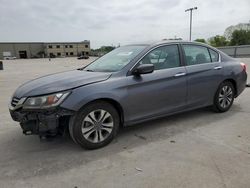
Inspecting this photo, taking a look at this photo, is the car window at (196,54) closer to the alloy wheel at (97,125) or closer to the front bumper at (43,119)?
the alloy wheel at (97,125)

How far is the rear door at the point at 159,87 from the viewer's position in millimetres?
3783

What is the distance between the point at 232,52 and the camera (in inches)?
1433

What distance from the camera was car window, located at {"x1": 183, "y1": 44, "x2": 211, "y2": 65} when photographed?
4529mm

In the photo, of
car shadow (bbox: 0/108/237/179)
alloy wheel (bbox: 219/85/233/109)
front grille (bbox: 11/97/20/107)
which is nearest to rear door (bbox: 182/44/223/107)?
alloy wheel (bbox: 219/85/233/109)

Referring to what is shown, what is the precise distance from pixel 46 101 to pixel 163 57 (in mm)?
2094

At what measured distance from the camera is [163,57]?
4211 mm

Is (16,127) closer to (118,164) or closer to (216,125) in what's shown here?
(118,164)

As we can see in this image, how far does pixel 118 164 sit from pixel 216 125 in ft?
7.18

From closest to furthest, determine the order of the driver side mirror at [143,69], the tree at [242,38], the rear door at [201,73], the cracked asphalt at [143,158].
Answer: the cracked asphalt at [143,158]
the driver side mirror at [143,69]
the rear door at [201,73]
the tree at [242,38]

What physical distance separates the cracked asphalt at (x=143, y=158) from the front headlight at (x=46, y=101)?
2.35ft


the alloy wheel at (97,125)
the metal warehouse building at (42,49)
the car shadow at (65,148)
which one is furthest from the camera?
the metal warehouse building at (42,49)

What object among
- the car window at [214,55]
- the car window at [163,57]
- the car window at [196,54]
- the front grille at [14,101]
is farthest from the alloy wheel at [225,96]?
the front grille at [14,101]

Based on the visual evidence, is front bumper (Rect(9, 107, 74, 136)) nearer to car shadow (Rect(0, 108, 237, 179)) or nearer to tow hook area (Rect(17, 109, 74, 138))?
tow hook area (Rect(17, 109, 74, 138))

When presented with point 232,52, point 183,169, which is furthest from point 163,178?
point 232,52
